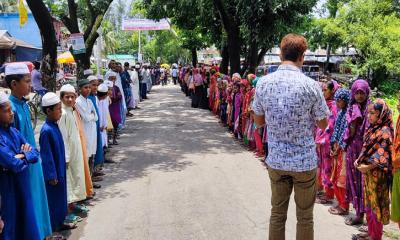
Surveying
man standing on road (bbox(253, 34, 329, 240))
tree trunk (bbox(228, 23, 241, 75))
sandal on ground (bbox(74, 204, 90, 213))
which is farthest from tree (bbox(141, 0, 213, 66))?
man standing on road (bbox(253, 34, 329, 240))

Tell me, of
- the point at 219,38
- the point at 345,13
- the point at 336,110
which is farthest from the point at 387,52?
the point at 336,110

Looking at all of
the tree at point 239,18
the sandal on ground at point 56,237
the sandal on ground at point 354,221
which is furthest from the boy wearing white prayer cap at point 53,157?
the tree at point 239,18

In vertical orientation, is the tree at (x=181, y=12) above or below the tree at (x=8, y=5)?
below

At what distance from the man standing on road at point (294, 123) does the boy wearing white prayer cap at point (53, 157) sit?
2.31 m

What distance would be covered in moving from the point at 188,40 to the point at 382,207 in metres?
27.8

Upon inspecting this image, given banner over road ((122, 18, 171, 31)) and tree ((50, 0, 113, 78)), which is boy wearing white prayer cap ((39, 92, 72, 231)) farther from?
banner over road ((122, 18, 171, 31))

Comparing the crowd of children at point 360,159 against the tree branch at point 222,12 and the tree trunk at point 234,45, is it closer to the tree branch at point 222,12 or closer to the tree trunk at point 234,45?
the tree branch at point 222,12

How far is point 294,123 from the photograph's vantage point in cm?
345

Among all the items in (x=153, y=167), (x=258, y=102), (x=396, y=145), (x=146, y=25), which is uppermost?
(x=146, y=25)

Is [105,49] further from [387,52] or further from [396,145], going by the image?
[396,145]

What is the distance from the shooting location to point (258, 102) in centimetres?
367

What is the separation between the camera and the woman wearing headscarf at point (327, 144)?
593 cm

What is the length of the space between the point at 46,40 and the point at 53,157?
18.3ft

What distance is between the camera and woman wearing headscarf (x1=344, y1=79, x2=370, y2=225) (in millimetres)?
4863
